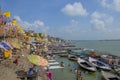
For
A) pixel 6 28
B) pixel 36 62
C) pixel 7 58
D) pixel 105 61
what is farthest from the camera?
pixel 105 61

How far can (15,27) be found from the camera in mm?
33875

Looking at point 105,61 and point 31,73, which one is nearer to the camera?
point 31,73

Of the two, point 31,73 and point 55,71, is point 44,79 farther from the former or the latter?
point 55,71

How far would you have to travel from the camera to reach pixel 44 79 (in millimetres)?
20578

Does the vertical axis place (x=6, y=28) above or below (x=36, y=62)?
above

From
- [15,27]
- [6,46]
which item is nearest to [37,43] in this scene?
[15,27]

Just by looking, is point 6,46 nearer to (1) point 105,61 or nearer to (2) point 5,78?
(2) point 5,78

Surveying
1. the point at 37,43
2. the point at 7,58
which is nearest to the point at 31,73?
the point at 7,58

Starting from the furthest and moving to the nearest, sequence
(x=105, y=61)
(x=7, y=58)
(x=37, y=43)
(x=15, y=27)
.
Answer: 1. (x=37, y=43)
2. (x=105, y=61)
3. (x=15, y=27)
4. (x=7, y=58)

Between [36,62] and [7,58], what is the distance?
27.5ft

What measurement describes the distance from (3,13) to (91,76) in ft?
56.6

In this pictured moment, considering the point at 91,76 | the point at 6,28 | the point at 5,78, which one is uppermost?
the point at 6,28

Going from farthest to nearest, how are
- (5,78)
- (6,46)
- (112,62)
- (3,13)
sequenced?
(112,62) → (3,13) → (6,46) → (5,78)

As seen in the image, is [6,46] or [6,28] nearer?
[6,46]
